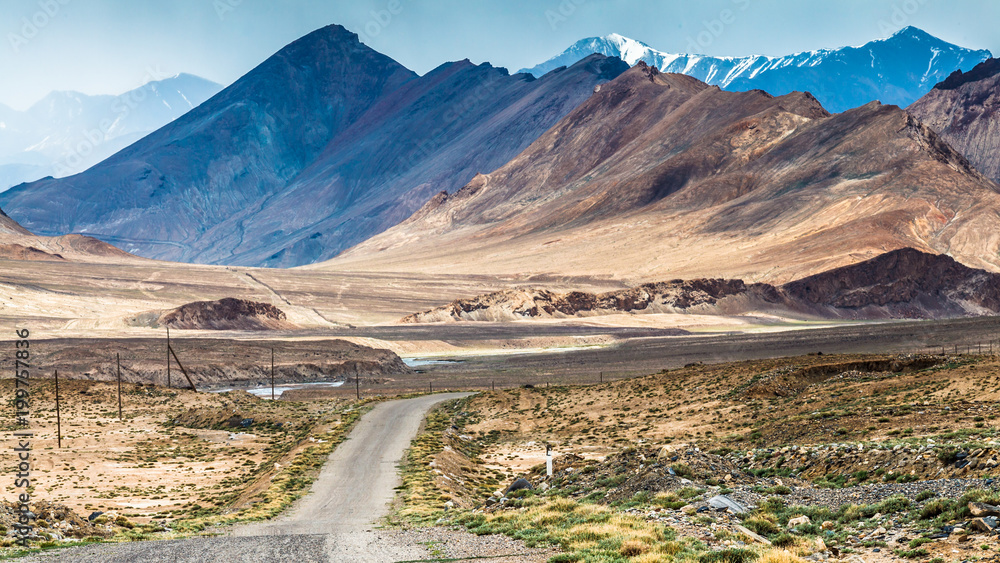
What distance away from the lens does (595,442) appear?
32906 mm

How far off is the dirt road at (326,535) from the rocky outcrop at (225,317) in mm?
92165

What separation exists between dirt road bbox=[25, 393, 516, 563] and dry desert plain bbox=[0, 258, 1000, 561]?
805mm

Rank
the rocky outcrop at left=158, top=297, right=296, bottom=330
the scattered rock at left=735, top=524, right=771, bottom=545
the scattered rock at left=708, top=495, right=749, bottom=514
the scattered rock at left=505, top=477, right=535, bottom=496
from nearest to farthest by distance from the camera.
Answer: the scattered rock at left=735, top=524, right=771, bottom=545
the scattered rock at left=708, top=495, right=749, bottom=514
the scattered rock at left=505, top=477, right=535, bottom=496
the rocky outcrop at left=158, top=297, right=296, bottom=330

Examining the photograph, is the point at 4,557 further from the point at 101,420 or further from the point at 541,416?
the point at 101,420

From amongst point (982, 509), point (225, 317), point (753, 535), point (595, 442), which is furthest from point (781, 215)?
point (982, 509)

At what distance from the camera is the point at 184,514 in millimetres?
23141

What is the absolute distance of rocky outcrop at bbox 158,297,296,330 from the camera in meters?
115

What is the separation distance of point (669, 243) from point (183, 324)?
94.7 metres

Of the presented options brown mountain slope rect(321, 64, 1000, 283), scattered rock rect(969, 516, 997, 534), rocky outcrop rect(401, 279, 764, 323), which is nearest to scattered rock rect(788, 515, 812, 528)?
scattered rock rect(969, 516, 997, 534)

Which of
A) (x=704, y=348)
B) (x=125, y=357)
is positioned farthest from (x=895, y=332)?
(x=125, y=357)

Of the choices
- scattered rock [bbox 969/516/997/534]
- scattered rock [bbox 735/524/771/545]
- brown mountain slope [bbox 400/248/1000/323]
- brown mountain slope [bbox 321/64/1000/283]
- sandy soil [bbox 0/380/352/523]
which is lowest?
sandy soil [bbox 0/380/352/523]

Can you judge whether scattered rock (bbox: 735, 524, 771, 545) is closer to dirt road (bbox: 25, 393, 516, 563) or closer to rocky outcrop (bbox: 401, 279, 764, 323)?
dirt road (bbox: 25, 393, 516, 563)

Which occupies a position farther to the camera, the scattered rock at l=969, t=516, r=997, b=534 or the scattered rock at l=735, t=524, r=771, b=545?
the scattered rock at l=735, t=524, r=771, b=545

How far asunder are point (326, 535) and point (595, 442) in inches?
725
